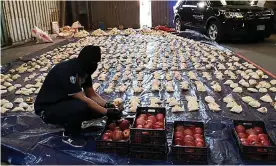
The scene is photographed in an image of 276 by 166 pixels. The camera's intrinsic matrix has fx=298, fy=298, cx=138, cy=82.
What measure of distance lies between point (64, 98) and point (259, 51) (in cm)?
589

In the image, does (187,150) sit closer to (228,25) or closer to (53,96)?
(53,96)

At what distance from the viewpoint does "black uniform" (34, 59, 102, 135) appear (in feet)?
8.38

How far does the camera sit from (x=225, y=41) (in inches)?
356

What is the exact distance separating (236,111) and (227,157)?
0.96 m

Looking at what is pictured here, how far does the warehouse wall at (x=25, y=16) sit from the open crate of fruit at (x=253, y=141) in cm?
783

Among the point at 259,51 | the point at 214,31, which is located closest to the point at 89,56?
the point at 259,51

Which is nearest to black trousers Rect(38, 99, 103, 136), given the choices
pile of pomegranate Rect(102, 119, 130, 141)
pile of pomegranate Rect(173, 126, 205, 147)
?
pile of pomegranate Rect(102, 119, 130, 141)

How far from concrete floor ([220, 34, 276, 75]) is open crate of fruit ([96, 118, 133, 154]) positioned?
11.1 feet

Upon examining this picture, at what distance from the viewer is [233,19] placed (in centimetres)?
820

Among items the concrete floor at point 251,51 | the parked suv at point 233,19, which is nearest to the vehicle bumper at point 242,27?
the parked suv at point 233,19

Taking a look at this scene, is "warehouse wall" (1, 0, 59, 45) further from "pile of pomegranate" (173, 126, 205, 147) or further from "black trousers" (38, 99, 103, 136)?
"pile of pomegranate" (173, 126, 205, 147)

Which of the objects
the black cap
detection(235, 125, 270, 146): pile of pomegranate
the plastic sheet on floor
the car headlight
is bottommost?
the plastic sheet on floor

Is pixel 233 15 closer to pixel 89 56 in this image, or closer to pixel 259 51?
pixel 259 51

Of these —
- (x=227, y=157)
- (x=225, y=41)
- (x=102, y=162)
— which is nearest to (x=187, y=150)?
(x=227, y=157)
